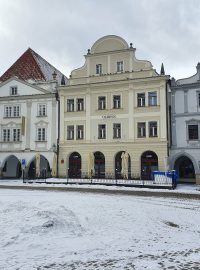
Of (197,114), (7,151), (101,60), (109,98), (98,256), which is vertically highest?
(101,60)

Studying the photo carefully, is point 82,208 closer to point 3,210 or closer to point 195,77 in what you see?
point 3,210

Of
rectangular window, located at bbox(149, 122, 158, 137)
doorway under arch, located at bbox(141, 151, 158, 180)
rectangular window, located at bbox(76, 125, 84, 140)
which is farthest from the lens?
rectangular window, located at bbox(76, 125, 84, 140)

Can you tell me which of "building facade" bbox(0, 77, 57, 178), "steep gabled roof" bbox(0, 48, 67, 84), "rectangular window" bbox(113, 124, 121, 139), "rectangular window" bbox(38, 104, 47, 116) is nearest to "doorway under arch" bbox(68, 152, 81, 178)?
"building facade" bbox(0, 77, 57, 178)

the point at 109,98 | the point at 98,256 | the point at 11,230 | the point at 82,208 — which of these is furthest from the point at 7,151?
the point at 98,256

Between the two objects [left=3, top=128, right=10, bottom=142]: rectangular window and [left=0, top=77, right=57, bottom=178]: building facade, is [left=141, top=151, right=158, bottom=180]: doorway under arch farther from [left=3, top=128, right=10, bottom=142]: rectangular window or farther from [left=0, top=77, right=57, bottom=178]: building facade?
[left=3, top=128, right=10, bottom=142]: rectangular window

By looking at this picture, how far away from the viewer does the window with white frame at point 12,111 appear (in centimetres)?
3819

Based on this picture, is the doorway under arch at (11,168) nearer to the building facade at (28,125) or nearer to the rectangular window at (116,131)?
the building facade at (28,125)

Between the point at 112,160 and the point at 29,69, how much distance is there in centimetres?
1722

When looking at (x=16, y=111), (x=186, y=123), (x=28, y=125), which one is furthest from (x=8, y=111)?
(x=186, y=123)

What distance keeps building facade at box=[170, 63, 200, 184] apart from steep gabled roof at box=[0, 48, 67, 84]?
1684 cm

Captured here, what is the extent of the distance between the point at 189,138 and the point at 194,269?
1040 inches

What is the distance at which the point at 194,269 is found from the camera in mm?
7031

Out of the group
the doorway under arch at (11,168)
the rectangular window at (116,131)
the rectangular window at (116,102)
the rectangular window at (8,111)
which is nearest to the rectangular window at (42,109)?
the rectangular window at (8,111)

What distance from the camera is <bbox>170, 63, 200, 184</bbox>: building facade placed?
3206 centimetres
